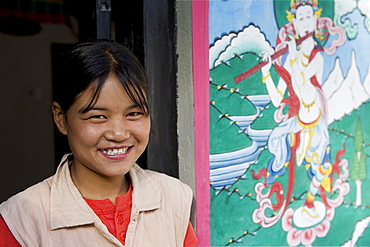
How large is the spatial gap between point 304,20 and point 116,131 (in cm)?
151

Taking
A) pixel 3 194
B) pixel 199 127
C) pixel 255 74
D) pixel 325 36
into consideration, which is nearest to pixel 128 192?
pixel 199 127

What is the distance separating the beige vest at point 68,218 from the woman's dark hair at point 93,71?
266 millimetres

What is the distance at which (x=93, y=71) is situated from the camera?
1391 mm

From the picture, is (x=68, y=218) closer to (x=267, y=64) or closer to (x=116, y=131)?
(x=116, y=131)

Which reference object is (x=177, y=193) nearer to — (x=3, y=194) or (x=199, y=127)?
(x=199, y=127)

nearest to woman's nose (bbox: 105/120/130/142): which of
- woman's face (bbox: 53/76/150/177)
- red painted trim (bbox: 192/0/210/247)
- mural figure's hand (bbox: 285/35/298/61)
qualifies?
woman's face (bbox: 53/76/150/177)

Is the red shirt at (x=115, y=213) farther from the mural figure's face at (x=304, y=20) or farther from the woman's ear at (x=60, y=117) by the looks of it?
→ the mural figure's face at (x=304, y=20)

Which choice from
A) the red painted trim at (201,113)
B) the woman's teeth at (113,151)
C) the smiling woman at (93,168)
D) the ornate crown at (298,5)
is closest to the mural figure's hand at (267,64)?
the ornate crown at (298,5)

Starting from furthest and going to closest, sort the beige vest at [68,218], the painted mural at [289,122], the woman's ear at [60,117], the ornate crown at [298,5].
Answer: the ornate crown at [298,5] → the painted mural at [289,122] → the woman's ear at [60,117] → the beige vest at [68,218]

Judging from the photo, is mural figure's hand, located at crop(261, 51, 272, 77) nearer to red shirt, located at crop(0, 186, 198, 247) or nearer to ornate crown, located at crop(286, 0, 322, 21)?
ornate crown, located at crop(286, 0, 322, 21)

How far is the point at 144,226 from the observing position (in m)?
1.54

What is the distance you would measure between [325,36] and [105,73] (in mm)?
1607

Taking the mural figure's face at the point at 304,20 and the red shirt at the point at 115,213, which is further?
the mural figure's face at the point at 304,20

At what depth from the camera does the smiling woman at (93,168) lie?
1.39m
